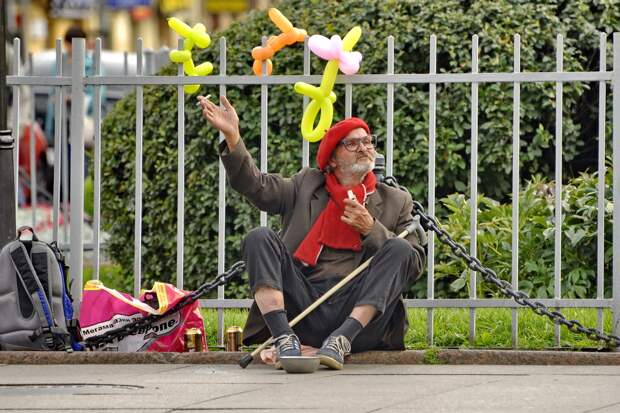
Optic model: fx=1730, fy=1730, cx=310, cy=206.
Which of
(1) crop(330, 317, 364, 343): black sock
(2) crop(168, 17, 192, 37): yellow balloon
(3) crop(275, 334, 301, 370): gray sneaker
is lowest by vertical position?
(3) crop(275, 334, 301, 370): gray sneaker

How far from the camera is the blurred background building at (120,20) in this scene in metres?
38.2

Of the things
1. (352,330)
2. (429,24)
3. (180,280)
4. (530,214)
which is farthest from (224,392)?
(429,24)

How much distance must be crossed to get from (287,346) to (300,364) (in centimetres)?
17

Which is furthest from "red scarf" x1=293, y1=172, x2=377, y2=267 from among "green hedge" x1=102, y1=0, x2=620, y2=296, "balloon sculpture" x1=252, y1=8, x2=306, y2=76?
"green hedge" x1=102, y1=0, x2=620, y2=296

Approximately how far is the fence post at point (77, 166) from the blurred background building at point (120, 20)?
22.7 metres

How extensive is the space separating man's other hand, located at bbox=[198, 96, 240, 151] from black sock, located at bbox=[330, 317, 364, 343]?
0.95m

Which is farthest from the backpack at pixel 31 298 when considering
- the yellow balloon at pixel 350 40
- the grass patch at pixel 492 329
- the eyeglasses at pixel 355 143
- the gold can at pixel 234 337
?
the yellow balloon at pixel 350 40

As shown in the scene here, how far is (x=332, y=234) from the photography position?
7.82 m

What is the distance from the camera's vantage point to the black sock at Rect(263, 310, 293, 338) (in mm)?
7531

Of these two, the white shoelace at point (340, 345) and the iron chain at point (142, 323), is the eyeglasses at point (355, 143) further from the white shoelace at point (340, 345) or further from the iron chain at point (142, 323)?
the white shoelace at point (340, 345)

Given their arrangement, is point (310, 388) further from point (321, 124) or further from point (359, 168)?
point (321, 124)

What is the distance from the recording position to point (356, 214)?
763 centimetres

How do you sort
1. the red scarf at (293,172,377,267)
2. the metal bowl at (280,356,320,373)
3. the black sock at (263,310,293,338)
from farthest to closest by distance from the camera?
the red scarf at (293,172,377,267) < the black sock at (263,310,293,338) < the metal bowl at (280,356,320,373)

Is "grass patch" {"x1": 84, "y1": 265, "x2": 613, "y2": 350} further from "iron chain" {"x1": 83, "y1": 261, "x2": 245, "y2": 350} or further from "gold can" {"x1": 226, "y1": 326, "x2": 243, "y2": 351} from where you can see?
"iron chain" {"x1": 83, "y1": 261, "x2": 245, "y2": 350}
